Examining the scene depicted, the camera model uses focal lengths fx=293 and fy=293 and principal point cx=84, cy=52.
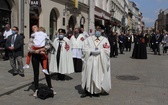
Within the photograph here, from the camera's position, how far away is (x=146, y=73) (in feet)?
39.2

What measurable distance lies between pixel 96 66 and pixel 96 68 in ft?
0.17

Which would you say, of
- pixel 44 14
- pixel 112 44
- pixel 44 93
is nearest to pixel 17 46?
pixel 44 93

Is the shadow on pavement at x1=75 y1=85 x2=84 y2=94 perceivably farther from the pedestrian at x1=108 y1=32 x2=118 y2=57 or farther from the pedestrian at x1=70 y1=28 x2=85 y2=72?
the pedestrian at x1=108 y1=32 x2=118 y2=57

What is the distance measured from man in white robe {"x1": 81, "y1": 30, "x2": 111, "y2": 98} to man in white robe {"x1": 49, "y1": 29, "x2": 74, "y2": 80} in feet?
6.91

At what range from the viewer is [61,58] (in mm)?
9656

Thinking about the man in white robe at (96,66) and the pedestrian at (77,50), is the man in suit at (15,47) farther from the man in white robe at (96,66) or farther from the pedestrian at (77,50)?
the man in white robe at (96,66)

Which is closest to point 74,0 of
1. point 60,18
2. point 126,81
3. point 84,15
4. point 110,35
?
point 60,18

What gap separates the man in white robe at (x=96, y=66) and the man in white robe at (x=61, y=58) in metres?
2.11

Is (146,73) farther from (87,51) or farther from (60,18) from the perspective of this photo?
(60,18)

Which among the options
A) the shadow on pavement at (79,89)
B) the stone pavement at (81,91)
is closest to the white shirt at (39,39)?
the stone pavement at (81,91)

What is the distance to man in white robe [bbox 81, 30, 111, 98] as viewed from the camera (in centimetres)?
747

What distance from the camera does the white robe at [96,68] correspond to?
294 inches

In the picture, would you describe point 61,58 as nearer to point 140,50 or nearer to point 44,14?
point 140,50

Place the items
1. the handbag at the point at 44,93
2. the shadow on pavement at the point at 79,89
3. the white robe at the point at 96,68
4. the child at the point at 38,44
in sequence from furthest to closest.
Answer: the shadow on pavement at the point at 79,89
the child at the point at 38,44
the white robe at the point at 96,68
the handbag at the point at 44,93
